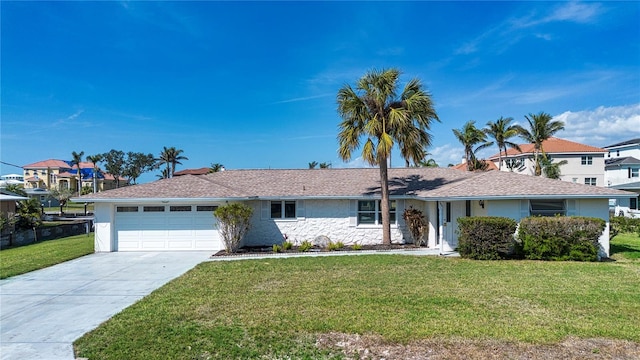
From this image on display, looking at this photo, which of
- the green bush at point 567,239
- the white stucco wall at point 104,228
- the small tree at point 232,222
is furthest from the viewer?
the white stucco wall at point 104,228

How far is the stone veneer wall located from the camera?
16312mm

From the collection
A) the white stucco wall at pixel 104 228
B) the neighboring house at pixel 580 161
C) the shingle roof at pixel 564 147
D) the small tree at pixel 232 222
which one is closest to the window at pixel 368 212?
the small tree at pixel 232 222

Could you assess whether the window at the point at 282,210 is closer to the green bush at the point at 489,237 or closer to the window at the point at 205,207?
the window at the point at 205,207

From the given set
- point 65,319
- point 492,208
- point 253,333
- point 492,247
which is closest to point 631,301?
point 492,247

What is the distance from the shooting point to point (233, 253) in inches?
566

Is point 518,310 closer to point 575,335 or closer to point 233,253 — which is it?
point 575,335

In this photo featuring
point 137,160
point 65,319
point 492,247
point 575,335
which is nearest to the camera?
point 575,335

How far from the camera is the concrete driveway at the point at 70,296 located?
591cm

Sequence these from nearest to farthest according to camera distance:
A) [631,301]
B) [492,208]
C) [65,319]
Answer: [65,319]
[631,301]
[492,208]

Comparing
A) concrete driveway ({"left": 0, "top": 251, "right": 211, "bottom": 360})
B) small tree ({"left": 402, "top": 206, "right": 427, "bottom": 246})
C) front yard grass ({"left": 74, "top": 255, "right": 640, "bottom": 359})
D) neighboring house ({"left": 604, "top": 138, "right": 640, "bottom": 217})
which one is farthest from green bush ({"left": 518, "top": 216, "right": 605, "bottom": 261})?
neighboring house ({"left": 604, "top": 138, "right": 640, "bottom": 217})

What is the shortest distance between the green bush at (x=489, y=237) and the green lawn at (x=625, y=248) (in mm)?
4130

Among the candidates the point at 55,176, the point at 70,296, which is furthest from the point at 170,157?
the point at 70,296

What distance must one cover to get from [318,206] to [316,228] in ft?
3.33

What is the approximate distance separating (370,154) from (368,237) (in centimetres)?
398
